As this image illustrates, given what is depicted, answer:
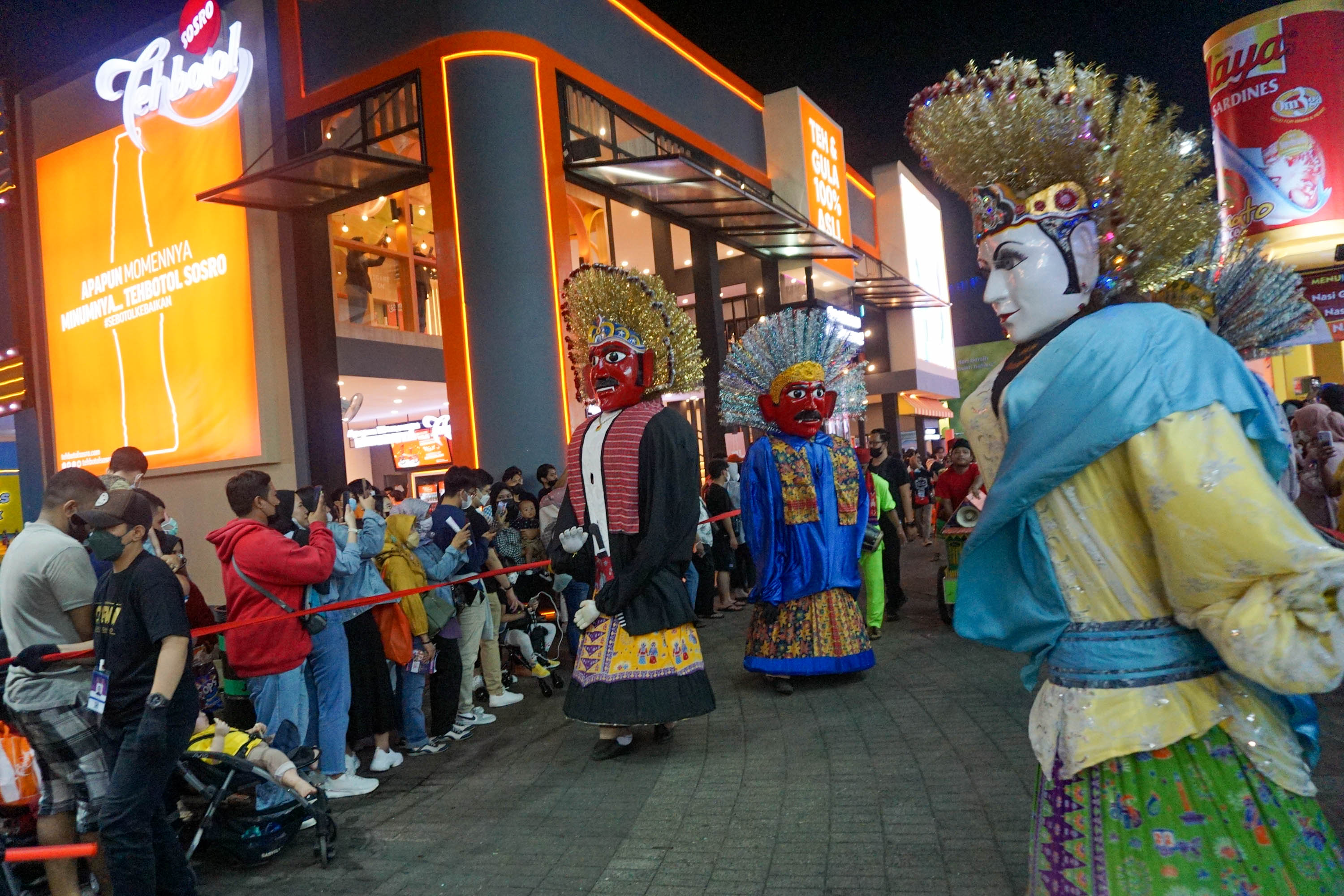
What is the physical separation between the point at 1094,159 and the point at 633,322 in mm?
3221

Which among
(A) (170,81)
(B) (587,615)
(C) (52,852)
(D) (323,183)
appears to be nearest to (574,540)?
(B) (587,615)

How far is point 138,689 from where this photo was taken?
315 centimetres

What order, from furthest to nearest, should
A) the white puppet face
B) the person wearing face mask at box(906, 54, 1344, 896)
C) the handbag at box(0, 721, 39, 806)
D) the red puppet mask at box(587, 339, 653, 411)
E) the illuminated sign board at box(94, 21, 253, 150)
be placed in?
1. the illuminated sign board at box(94, 21, 253, 150)
2. the red puppet mask at box(587, 339, 653, 411)
3. the handbag at box(0, 721, 39, 806)
4. the white puppet face
5. the person wearing face mask at box(906, 54, 1344, 896)

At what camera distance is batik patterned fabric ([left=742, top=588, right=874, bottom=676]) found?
5.91m

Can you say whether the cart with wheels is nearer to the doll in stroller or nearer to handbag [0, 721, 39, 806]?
the doll in stroller

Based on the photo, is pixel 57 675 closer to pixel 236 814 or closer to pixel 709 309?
pixel 236 814

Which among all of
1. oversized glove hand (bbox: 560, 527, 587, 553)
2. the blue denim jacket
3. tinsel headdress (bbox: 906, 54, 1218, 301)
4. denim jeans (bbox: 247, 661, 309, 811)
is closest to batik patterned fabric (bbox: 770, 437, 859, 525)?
oversized glove hand (bbox: 560, 527, 587, 553)

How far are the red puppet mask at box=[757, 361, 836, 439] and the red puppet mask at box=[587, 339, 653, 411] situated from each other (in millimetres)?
1642

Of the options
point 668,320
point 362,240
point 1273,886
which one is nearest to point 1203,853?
point 1273,886

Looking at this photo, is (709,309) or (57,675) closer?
(57,675)

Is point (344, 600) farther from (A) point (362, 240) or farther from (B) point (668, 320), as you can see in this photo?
(A) point (362, 240)

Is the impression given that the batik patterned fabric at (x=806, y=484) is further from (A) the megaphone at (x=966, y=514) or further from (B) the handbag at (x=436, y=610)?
(B) the handbag at (x=436, y=610)

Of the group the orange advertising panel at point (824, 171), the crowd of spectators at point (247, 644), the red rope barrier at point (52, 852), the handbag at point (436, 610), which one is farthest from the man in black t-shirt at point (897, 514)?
the red rope barrier at point (52, 852)

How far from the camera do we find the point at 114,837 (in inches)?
119
